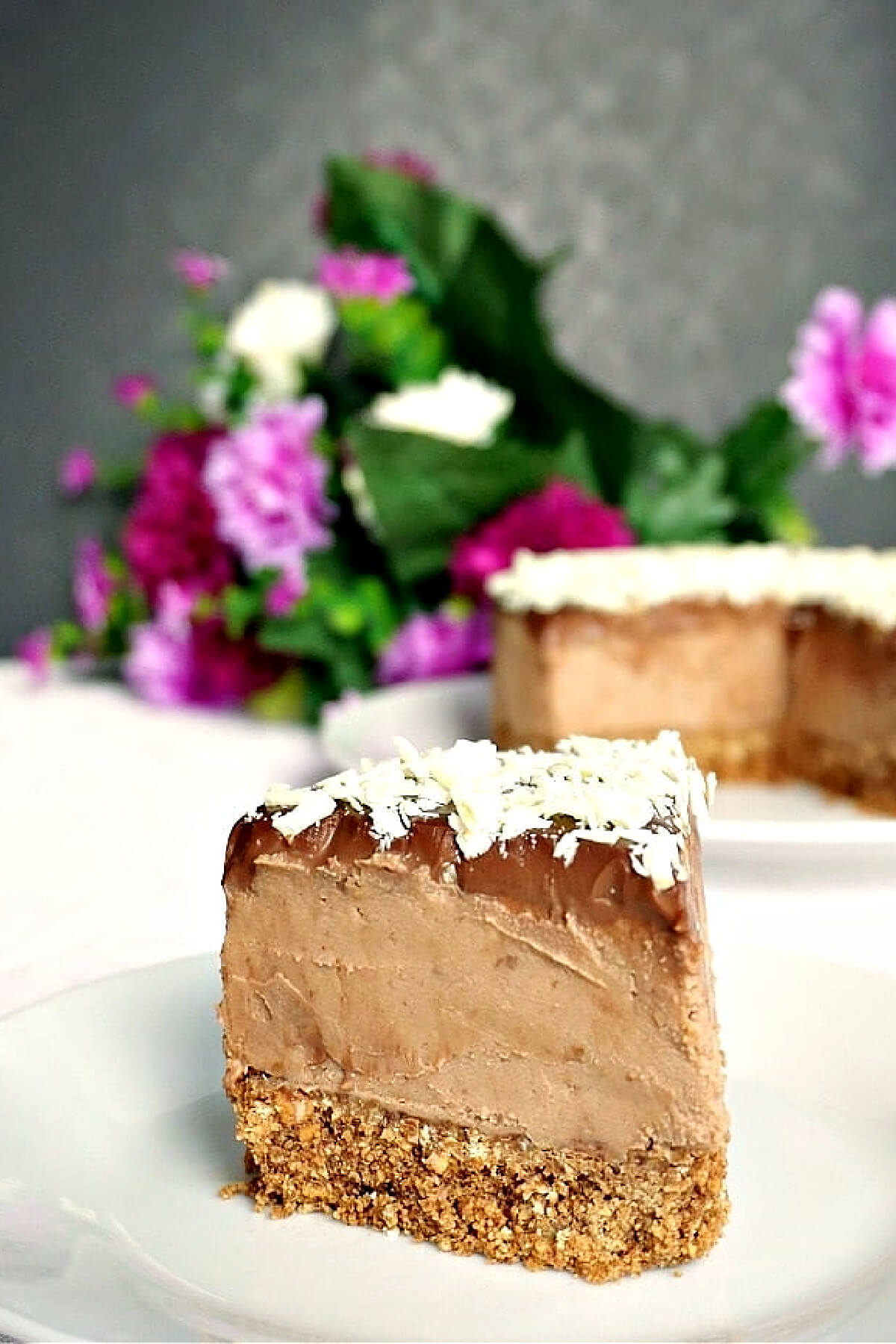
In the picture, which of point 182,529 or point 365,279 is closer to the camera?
point 365,279

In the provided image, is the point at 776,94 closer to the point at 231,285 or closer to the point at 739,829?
the point at 231,285

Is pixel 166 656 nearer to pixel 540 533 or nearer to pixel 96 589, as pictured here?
pixel 96 589

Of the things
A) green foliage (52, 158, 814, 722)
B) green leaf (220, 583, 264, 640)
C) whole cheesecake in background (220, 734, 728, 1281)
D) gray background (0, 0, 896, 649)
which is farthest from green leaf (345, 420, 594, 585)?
whole cheesecake in background (220, 734, 728, 1281)

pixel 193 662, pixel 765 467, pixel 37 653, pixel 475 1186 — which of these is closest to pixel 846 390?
pixel 765 467

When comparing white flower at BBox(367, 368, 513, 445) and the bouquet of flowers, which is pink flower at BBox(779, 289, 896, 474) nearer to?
the bouquet of flowers

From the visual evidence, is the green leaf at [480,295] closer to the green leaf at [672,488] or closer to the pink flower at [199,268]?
the green leaf at [672,488]

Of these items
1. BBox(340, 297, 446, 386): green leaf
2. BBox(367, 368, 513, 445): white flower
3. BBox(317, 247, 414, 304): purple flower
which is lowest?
BBox(367, 368, 513, 445): white flower
